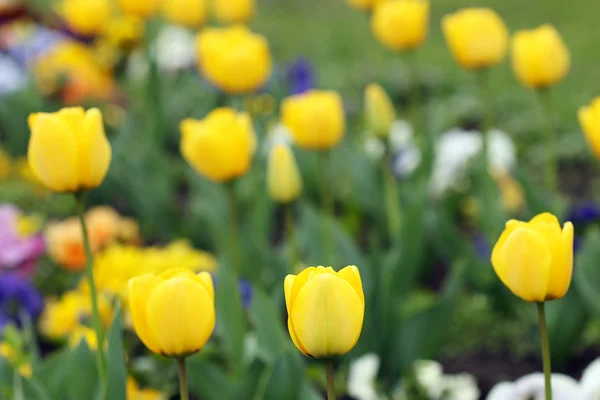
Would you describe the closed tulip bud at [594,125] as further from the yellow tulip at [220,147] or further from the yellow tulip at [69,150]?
the yellow tulip at [69,150]

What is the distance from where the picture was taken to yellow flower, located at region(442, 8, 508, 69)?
2166 mm

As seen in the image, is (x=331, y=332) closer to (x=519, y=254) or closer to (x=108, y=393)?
(x=519, y=254)

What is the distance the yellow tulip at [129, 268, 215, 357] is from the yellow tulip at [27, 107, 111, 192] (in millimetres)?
265

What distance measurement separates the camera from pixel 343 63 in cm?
548

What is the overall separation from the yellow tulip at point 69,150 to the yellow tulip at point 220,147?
0.42 metres

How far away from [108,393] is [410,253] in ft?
3.13

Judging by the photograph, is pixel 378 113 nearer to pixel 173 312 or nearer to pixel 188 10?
pixel 173 312

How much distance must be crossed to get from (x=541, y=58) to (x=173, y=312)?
51.1 inches

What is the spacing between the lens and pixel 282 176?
1.94m

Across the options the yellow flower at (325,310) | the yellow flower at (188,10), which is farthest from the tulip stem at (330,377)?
the yellow flower at (188,10)

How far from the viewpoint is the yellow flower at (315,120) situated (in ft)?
6.41

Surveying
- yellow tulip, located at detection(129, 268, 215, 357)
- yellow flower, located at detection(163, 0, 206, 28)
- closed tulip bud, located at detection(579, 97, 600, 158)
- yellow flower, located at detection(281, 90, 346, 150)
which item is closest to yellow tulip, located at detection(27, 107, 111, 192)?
yellow tulip, located at detection(129, 268, 215, 357)

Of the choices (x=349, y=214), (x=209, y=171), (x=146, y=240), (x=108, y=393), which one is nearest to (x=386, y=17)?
(x=349, y=214)

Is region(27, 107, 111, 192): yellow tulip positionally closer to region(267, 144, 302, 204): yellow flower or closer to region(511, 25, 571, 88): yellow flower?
region(267, 144, 302, 204): yellow flower
